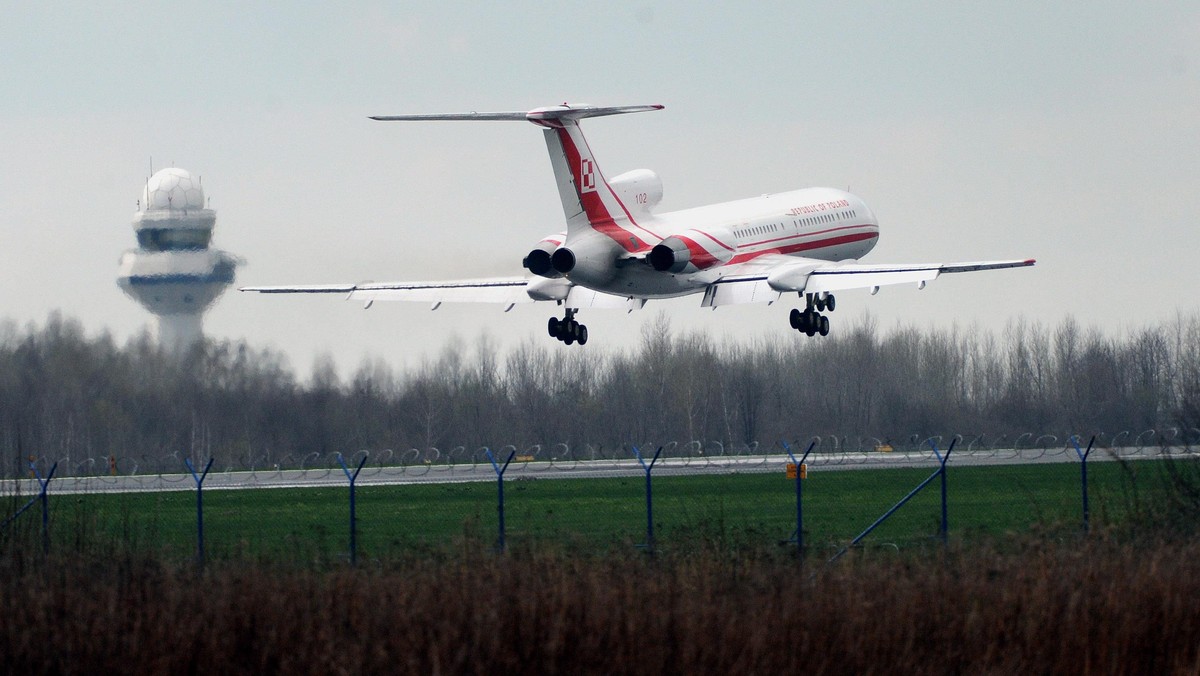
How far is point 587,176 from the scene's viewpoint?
48.7m

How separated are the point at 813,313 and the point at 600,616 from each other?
35368mm

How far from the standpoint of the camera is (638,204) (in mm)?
50750

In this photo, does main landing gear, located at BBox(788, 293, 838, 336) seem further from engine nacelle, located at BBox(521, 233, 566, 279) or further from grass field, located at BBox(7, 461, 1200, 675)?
grass field, located at BBox(7, 461, 1200, 675)

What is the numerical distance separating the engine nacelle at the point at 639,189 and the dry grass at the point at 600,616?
29999mm

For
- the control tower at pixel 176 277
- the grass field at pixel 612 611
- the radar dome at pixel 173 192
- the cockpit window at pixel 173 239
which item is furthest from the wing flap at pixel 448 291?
the radar dome at pixel 173 192

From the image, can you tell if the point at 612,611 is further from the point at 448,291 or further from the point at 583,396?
the point at 583,396

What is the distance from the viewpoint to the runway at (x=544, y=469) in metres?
55.8

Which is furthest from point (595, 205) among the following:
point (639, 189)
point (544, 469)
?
point (544, 469)

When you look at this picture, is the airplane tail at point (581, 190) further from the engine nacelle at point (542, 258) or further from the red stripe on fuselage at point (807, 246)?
the red stripe on fuselage at point (807, 246)

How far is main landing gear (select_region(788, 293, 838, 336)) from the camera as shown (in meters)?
52.5

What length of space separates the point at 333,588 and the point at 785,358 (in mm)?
77122

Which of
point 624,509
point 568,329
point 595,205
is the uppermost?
point 595,205

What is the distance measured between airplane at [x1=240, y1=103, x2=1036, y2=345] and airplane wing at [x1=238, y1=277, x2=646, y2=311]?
0.11ft

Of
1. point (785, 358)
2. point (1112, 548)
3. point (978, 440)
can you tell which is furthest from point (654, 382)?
point (1112, 548)
